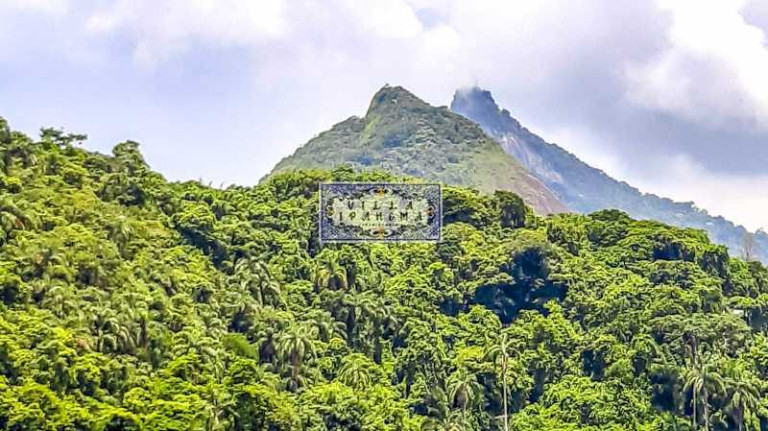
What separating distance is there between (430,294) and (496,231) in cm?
1343

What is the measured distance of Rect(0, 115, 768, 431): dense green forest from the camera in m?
56.5

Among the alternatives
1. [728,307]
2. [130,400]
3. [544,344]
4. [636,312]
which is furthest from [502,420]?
[130,400]

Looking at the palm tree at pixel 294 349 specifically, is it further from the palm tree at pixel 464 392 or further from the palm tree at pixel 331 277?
the palm tree at pixel 331 277

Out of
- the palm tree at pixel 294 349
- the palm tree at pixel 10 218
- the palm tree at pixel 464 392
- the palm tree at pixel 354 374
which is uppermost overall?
the palm tree at pixel 10 218

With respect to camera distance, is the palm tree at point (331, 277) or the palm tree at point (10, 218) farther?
the palm tree at point (331, 277)

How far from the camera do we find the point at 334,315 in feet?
255

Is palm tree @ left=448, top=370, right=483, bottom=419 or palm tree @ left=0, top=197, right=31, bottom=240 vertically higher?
palm tree @ left=0, top=197, right=31, bottom=240

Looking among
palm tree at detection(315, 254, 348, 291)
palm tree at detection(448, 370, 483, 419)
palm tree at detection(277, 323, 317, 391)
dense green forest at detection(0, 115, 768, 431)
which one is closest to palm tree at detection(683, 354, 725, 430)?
dense green forest at detection(0, 115, 768, 431)

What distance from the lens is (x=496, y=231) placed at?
96.0m

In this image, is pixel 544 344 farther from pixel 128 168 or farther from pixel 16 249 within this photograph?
pixel 16 249

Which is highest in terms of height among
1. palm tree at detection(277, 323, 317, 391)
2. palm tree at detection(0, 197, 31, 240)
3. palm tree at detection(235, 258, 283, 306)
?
palm tree at detection(0, 197, 31, 240)

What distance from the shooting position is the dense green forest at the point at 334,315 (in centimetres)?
5650

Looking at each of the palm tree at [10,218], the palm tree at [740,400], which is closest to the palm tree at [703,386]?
the palm tree at [740,400]

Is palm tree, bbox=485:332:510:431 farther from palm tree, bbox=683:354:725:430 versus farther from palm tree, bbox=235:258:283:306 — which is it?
palm tree, bbox=235:258:283:306
